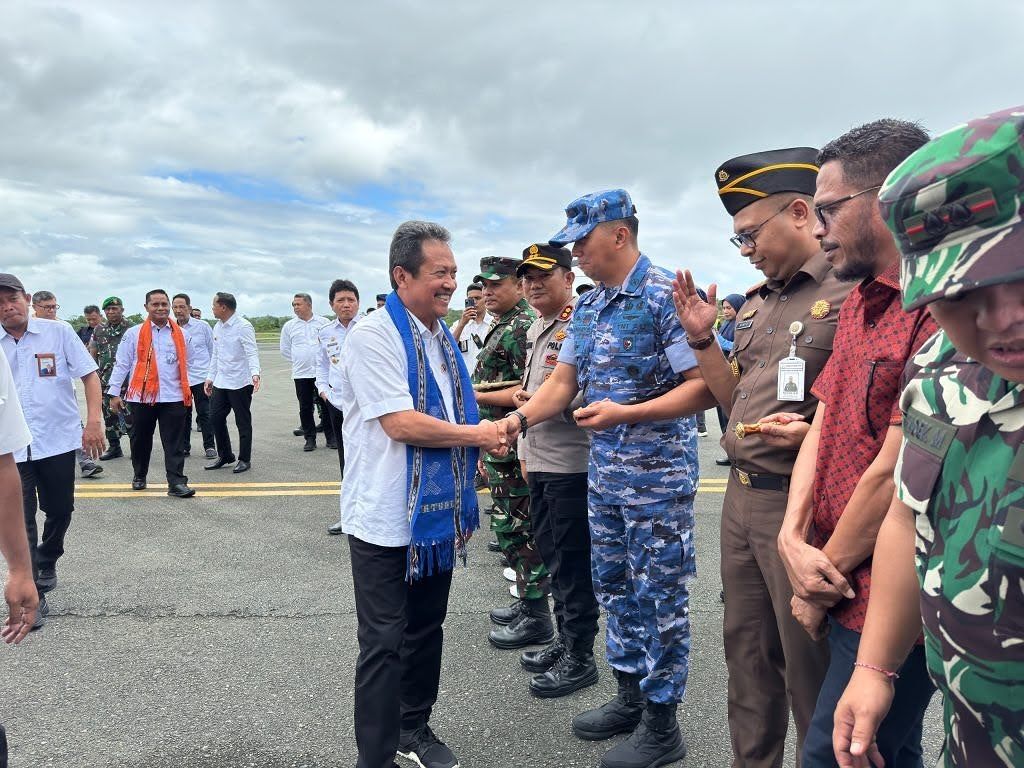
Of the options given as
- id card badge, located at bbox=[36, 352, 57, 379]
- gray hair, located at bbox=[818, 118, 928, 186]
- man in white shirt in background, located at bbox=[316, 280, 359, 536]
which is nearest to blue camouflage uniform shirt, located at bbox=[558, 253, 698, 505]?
gray hair, located at bbox=[818, 118, 928, 186]

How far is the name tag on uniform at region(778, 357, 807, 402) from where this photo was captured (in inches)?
76.6

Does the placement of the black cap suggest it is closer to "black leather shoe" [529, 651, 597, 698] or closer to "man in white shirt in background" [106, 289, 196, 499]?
"man in white shirt in background" [106, 289, 196, 499]

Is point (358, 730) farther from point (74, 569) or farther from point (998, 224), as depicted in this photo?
point (74, 569)

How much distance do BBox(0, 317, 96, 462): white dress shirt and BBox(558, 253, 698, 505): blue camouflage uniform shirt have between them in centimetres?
372

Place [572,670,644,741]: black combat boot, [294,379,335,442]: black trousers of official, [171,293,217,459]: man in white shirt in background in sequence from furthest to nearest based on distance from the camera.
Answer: [294,379,335,442]: black trousers of official
[171,293,217,459]: man in white shirt in background
[572,670,644,741]: black combat boot

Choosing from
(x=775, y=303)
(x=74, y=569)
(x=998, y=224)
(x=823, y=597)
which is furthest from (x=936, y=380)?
(x=74, y=569)

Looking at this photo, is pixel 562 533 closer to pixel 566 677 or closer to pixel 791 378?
pixel 566 677

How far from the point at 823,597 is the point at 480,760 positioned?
1.69 metres

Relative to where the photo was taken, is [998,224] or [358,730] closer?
[998,224]

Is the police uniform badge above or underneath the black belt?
above

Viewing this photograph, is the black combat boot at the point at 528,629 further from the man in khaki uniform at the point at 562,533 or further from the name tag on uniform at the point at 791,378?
the name tag on uniform at the point at 791,378

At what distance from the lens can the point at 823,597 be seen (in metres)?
1.62

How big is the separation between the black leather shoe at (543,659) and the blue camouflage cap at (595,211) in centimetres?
205

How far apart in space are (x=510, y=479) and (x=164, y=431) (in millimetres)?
4576
